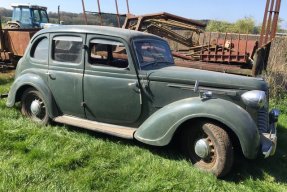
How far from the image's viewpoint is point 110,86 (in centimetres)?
485

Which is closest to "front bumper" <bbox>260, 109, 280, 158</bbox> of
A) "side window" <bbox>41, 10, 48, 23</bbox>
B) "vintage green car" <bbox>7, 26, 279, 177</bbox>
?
"vintage green car" <bbox>7, 26, 279, 177</bbox>

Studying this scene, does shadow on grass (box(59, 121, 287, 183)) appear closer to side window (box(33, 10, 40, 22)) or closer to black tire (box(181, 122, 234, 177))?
black tire (box(181, 122, 234, 177))

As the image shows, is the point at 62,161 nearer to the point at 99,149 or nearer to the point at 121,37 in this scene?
the point at 99,149

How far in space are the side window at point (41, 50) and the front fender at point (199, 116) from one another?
6.55 ft

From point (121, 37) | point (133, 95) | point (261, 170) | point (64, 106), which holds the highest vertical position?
point (121, 37)

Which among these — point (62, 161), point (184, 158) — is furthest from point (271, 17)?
point (62, 161)

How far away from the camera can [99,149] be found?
473cm

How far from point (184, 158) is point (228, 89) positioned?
104 cm

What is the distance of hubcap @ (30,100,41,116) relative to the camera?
5.58 metres

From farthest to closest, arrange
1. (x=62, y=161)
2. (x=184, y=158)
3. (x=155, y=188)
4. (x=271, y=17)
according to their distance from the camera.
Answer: (x=271, y=17) → (x=184, y=158) → (x=62, y=161) → (x=155, y=188)

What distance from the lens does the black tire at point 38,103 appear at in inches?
218

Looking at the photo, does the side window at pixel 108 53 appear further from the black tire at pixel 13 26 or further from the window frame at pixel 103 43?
the black tire at pixel 13 26

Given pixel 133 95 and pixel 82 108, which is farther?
pixel 82 108

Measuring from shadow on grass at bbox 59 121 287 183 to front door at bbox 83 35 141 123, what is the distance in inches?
15.2
